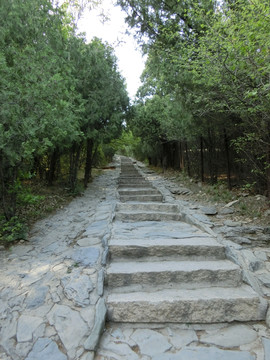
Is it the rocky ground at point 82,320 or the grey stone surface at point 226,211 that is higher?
the grey stone surface at point 226,211

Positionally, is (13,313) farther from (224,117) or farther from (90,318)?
(224,117)

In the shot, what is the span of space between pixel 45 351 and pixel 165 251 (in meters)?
1.66

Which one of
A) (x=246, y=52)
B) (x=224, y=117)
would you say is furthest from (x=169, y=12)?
(x=246, y=52)

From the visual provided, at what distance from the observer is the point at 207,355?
72.2 inches

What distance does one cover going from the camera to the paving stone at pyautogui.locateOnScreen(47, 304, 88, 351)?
1.85m

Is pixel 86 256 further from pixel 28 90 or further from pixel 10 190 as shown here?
pixel 28 90

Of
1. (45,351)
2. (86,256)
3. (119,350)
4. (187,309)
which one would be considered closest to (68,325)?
(45,351)

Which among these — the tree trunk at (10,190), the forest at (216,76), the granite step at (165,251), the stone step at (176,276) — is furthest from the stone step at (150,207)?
the stone step at (176,276)

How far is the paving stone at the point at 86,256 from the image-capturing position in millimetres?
2766

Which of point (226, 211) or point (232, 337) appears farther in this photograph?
point (226, 211)

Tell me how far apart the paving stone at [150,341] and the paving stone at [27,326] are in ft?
2.86

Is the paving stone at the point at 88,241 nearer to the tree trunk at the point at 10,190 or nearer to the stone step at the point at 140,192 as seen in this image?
the tree trunk at the point at 10,190

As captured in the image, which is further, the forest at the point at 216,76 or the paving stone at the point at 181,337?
the forest at the point at 216,76

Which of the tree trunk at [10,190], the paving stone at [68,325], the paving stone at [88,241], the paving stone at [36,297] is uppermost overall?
the tree trunk at [10,190]
